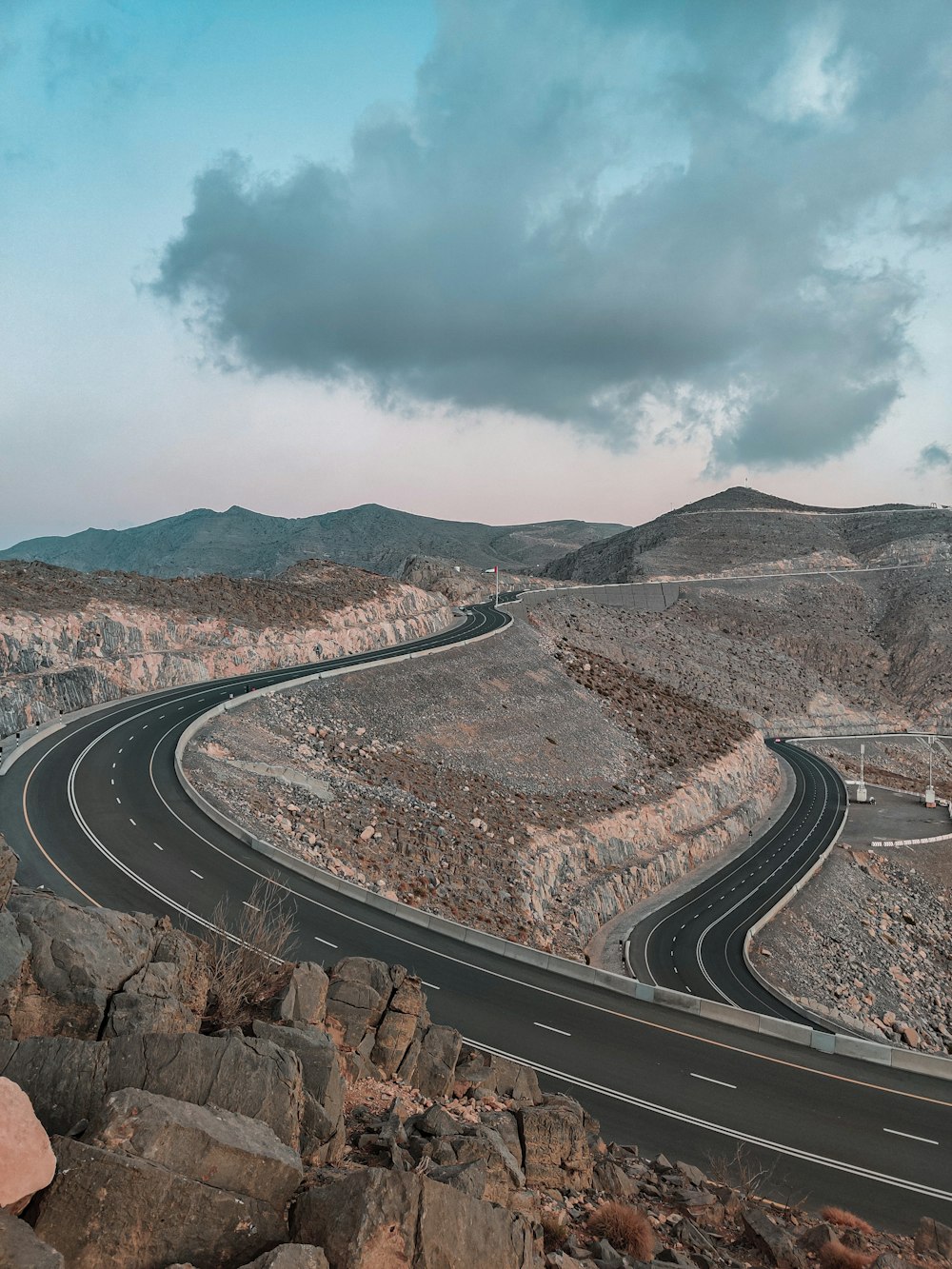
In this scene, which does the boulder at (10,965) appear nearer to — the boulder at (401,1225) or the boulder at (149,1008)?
the boulder at (149,1008)

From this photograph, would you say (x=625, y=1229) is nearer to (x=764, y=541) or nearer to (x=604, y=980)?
(x=604, y=980)

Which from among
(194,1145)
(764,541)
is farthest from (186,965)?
(764,541)

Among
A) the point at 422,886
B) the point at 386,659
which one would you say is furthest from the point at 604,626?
the point at 422,886

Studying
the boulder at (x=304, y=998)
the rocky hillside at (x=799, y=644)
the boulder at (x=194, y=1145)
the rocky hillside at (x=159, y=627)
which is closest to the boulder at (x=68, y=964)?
the boulder at (x=304, y=998)

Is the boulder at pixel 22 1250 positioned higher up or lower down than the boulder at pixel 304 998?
higher up

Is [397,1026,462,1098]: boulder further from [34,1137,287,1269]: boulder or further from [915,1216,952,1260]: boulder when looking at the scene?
[915,1216,952,1260]: boulder

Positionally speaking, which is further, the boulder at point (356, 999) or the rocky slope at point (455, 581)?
the rocky slope at point (455, 581)
